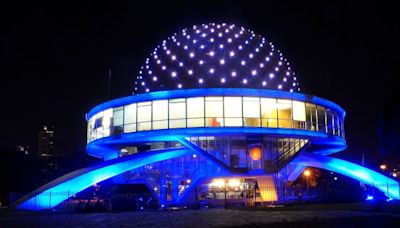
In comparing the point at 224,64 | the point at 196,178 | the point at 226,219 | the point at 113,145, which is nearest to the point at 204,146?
the point at 196,178

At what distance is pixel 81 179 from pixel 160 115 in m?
7.53

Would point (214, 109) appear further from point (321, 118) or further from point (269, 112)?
point (321, 118)

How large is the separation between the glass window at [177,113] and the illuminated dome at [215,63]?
144 cm

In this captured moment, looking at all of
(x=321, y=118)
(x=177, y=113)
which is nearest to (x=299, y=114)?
(x=321, y=118)

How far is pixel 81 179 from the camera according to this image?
1363 inches

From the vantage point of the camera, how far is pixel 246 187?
39156 millimetres

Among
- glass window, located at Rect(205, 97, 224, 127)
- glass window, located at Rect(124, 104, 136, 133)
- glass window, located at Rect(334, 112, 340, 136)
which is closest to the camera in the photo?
glass window, located at Rect(205, 97, 224, 127)

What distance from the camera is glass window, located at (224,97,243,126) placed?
3697 centimetres

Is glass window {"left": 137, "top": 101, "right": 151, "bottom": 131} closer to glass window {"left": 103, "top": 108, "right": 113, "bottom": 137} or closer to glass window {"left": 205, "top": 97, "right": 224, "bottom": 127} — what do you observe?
glass window {"left": 103, "top": 108, "right": 113, "bottom": 137}

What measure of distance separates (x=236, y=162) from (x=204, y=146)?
107 inches

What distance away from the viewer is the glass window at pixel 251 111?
122ft

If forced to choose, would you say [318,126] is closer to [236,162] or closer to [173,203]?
[236,162]

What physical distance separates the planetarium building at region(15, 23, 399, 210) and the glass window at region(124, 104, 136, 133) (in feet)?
0.26

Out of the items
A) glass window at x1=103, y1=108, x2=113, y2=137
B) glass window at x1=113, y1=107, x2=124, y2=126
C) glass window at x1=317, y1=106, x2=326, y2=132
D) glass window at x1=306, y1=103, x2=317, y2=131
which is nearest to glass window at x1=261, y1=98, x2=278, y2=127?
glass window at x1=306, y1=103, x2=317, y2=131
